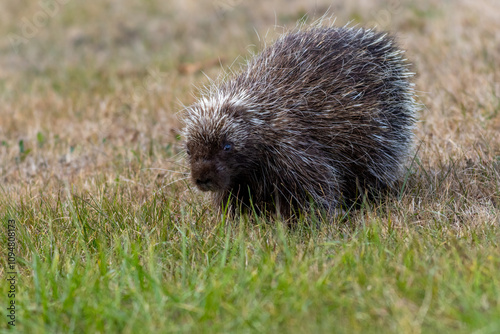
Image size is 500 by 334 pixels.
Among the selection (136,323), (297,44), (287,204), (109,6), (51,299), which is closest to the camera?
(136,323)

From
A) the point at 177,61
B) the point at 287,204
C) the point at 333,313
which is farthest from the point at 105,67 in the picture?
the point at 333,313

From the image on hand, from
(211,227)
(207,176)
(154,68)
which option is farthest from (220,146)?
(154,68)

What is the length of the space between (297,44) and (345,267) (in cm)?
238

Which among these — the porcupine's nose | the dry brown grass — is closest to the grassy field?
the dry brown grass

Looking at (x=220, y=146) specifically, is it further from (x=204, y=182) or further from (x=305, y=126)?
(x=305, y=126)

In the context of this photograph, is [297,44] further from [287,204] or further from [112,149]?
[112,149]

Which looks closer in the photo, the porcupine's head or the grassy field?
the grassy field

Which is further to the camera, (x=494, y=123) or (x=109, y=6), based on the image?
(x=109, y=6)

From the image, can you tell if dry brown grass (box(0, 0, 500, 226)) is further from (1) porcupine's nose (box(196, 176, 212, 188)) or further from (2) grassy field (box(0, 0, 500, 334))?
(1) porcupine's nose (box(196, 176, 212, 188))

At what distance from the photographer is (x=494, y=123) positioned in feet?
19.8

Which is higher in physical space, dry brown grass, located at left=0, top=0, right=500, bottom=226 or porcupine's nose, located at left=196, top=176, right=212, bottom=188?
dry brown grass, located at left=0, top=0, right=500, bottom=226

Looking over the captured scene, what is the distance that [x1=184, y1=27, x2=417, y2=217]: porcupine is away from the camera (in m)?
4.46

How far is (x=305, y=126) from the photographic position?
466cm

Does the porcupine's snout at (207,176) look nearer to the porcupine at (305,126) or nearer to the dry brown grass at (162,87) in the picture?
the porcupine at (305,126)
